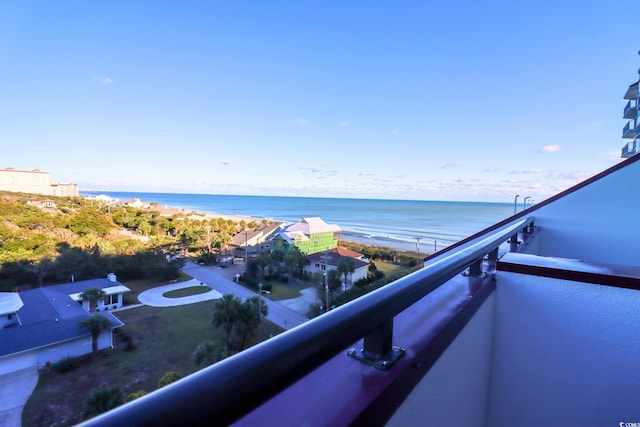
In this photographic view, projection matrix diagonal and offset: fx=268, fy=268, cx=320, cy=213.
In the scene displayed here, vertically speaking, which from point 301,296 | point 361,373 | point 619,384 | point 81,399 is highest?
point 361,373

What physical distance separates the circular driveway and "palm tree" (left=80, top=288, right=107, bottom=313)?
1.54 meters

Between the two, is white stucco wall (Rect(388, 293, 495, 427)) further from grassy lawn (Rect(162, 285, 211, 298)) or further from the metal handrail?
grassy lawn (Rect(162, 285, 211, 298))

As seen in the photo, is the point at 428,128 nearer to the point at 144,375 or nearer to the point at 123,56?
the point at 123,56

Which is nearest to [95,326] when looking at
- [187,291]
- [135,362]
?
[135,362]

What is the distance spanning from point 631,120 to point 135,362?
29.2 m

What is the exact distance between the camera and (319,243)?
20.4m

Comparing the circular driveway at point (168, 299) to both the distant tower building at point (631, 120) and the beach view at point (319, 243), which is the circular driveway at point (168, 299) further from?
the distant tower building at point (631, 120)

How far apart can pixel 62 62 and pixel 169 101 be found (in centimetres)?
769

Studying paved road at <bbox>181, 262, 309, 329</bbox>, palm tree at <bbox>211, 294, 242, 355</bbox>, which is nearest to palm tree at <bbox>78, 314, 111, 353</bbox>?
palm tree at <bbox>211, 294, 242, 355</bbox>

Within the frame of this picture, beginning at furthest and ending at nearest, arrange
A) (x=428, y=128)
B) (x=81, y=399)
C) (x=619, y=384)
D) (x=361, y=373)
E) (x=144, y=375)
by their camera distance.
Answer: (x=428, y=128) → (x=144, y=375) → (x=81, y=399) → (x=619, y=384) → (x=361, y=373)

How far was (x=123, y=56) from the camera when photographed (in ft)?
45.4

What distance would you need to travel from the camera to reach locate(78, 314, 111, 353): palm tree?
20.9 ft

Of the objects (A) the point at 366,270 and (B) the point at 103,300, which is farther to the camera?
(A) the point at 366,270

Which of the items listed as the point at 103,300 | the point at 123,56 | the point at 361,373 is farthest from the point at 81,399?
the point at 123,56
